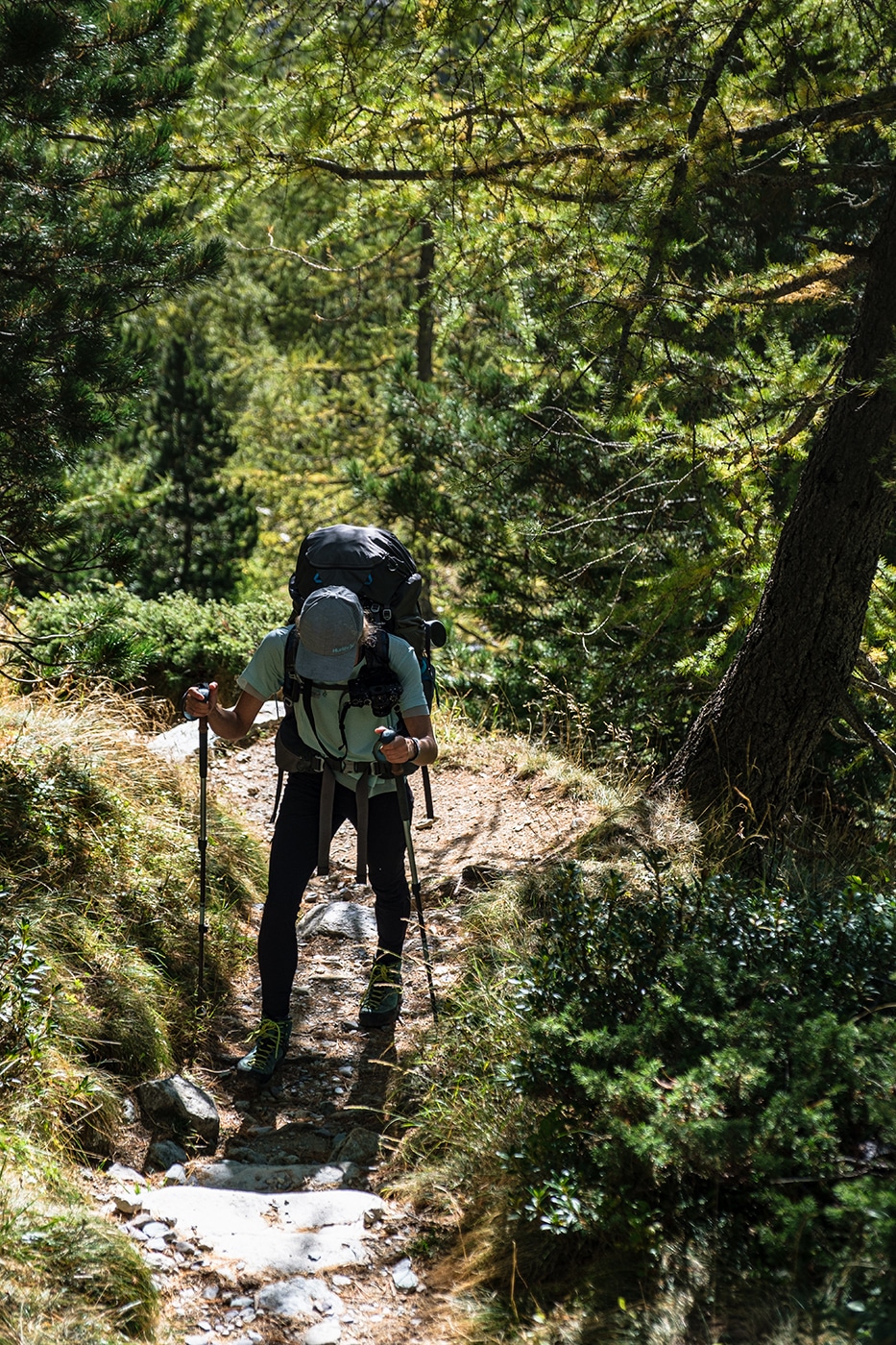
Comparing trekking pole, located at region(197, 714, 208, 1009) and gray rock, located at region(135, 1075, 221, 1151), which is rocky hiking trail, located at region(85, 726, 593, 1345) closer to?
gray rock, located at region(135, 1075, 221, 1151)

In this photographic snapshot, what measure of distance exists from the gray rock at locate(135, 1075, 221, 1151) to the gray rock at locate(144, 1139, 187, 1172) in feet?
0.28

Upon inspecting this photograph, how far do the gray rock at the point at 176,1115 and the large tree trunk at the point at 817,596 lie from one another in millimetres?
2992

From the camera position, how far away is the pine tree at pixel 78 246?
14.8 ft

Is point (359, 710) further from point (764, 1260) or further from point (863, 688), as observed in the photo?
point (863, 688)

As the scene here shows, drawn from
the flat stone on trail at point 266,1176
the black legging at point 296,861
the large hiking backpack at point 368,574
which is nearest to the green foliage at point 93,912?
the flat stone on trail at point 266,1176

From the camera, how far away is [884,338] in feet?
17.9

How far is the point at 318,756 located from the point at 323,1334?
2.06m

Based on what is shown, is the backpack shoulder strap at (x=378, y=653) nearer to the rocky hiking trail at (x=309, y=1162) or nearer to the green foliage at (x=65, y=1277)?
the rocky hiking trail at (x=309, y=1162)

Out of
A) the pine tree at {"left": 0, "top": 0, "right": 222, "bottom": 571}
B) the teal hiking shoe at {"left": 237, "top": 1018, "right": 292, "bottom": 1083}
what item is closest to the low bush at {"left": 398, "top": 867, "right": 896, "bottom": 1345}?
the teal hiking shoe at {"left": 237, "top": 1018, "right": 292, "bottom": 1083}

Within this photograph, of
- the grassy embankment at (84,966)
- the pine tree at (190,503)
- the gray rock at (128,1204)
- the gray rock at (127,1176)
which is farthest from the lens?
the pine tree at (190,503)

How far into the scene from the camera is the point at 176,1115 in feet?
13.5

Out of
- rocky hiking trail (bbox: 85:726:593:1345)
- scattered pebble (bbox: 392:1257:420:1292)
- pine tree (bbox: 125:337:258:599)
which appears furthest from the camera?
pine tree (bbox: 125:337:258:599)

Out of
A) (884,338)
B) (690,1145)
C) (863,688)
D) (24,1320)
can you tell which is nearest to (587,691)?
(863,688)

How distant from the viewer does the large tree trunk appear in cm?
545
